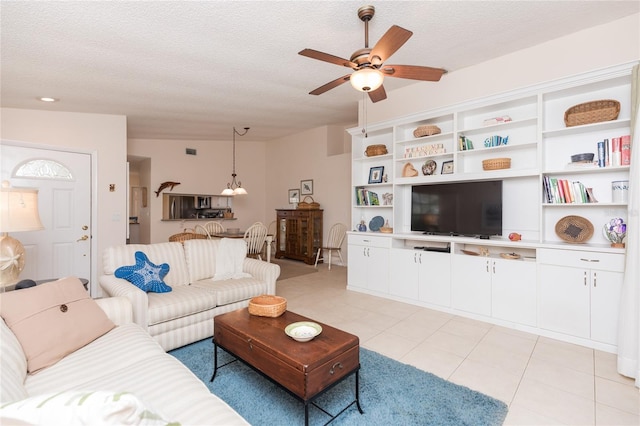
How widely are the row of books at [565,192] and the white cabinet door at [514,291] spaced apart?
0.68m

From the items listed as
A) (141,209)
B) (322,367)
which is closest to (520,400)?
(322,367)

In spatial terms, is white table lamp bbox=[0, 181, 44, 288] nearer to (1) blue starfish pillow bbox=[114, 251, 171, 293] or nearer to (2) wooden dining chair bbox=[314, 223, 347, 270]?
(1) blue starfish pillow bbox=[114, 251, 171, 293]

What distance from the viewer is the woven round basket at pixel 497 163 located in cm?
332

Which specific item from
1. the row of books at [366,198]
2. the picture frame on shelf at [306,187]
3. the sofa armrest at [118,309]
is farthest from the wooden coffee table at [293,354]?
the picture frame on shelf at [306,187]

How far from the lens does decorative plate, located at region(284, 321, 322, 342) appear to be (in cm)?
180

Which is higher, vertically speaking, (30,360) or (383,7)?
(383,7)

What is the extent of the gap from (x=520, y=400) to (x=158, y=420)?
2149 millimetres

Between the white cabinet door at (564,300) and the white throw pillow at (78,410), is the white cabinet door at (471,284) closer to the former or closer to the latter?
the white cabinet door at (564,300)

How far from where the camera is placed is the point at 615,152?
2.70 meters

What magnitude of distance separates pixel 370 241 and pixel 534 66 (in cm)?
271

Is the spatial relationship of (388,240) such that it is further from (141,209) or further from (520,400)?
(141,209)

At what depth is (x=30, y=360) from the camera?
4.91 feet

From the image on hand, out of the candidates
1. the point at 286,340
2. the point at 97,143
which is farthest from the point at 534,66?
the point at 97,143

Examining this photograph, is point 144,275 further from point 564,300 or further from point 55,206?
point 564,300
